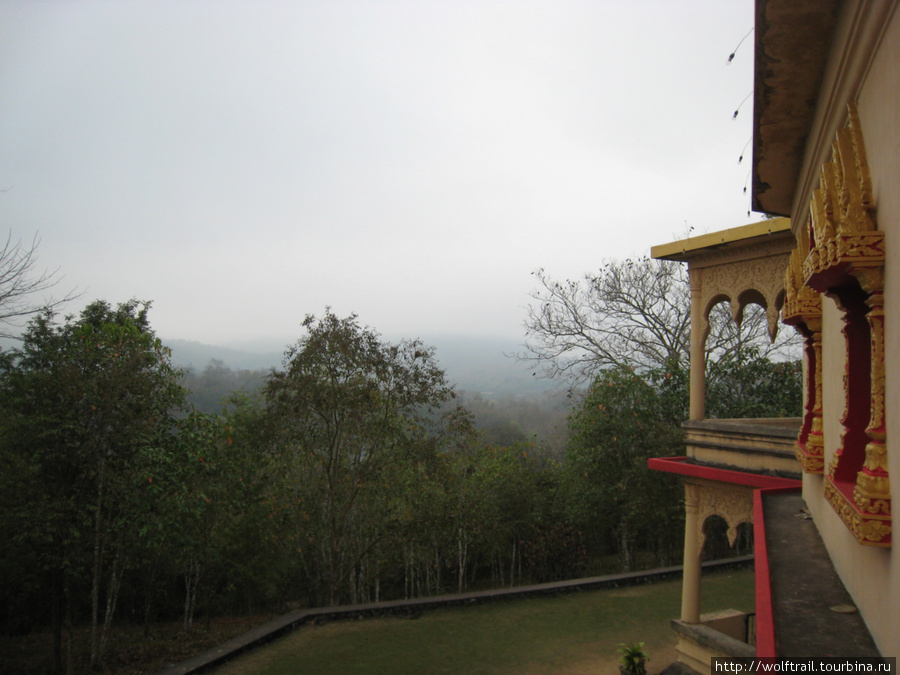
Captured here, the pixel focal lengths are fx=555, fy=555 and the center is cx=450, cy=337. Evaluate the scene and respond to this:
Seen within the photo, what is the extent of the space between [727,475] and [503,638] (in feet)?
14.6

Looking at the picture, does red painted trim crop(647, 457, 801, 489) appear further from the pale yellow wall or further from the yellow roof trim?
the pale yellow wall

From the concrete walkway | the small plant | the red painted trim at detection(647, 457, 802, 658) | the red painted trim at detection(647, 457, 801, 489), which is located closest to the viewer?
the red painted trim at detection(647, 457, 802, 658)

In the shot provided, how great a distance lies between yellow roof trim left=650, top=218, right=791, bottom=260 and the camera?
19.6ft

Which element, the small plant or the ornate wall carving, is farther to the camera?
the small plant

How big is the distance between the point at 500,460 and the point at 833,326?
40.6 ft

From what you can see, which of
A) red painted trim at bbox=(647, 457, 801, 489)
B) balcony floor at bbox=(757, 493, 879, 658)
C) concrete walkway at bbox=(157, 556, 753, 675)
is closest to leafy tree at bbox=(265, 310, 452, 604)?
concrete walkway at bbox=(157, 556, 753, 675)

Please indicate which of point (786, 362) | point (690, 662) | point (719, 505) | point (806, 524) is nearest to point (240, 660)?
point (690, 662)

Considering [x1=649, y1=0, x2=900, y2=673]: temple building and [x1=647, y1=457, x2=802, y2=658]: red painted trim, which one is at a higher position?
[x1=649, y1=0, x2=900, y2=673]: temple building

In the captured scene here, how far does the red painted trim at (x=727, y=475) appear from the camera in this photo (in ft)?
16.9

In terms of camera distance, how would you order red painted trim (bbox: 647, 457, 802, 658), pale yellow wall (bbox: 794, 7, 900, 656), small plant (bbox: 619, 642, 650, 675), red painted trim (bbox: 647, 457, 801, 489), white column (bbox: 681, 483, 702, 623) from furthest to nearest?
white column (bbox: 681, 483, 702, 623) → small plant (bbox: 619, 642, 650, 675) → red painted trim (bbox: 647, 457, 801, 489) → red painted trim (bbox: 647, 457, 802, 658) → pale yellow wall (bbox: 794, 7, 900, 656)

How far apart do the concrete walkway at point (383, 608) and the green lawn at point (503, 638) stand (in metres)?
0.15

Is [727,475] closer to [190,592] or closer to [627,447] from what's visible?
[627,447]

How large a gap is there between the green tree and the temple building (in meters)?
7.66

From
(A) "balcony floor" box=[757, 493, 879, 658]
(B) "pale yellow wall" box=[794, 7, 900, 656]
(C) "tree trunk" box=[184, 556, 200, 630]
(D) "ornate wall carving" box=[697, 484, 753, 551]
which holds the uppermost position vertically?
(B) "pale yellow wall" box=[794, 7, 900, 656]
